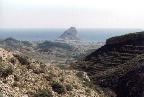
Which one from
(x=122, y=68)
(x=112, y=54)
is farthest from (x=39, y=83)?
(x=112, y=54)

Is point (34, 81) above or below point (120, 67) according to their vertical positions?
above

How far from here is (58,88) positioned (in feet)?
201

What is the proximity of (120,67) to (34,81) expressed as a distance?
3753 centimetres

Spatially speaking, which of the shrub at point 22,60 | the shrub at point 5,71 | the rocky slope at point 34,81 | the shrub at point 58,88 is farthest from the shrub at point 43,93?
the shrub at point 22,60

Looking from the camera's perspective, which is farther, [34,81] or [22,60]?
[22,60]

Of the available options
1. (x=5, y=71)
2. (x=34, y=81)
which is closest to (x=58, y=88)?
(x=34, y=81)

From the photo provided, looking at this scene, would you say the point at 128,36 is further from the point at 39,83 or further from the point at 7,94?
the point at 7,94

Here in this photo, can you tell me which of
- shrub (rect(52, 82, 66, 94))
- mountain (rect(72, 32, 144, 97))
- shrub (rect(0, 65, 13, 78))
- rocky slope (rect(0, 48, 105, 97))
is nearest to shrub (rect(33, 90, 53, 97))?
rocky slope (rect(0, 48, 105, 97))

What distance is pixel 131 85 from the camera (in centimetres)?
8262

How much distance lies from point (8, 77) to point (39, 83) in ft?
20.1

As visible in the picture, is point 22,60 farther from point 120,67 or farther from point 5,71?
point 120,67

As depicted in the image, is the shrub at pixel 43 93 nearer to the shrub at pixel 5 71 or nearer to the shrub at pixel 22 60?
the shrub at pixel 5 71

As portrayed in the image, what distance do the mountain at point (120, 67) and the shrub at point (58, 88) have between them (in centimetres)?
1709

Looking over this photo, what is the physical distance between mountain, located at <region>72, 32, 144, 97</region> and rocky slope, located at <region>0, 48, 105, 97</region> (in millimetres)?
10234
